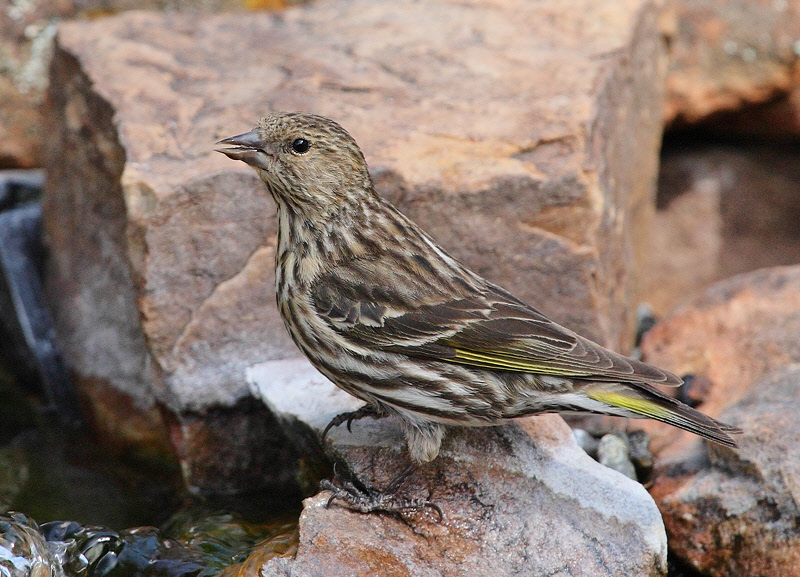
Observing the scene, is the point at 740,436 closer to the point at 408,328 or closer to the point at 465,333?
the point at 465,333

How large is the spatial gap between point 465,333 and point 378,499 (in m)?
0.80

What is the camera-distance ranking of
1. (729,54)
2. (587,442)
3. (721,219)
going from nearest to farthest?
(587,442), (729,54), (721,219)

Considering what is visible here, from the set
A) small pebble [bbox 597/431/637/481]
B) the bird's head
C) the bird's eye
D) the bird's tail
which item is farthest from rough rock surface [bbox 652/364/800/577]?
the bird's eye

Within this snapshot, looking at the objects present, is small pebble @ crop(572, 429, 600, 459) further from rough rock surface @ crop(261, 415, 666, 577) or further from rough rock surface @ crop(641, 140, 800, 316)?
rough rock surface @ crop(641, 140, 800, 316)

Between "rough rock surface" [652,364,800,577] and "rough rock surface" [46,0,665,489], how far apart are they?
3.40ft

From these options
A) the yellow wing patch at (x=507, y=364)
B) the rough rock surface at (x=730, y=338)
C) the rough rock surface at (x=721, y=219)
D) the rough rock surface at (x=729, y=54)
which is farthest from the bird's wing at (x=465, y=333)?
the rough rock surface at (x=721, y=219)

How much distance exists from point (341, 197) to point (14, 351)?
3456 mm

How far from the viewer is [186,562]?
173 inches

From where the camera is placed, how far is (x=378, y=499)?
4094 millimetres

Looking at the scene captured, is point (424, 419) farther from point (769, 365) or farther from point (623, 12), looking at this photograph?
point (623, 12)

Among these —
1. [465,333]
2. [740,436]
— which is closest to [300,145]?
[465,333]

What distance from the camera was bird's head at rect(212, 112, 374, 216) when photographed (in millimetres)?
4285

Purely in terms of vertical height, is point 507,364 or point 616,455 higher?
point 507,364

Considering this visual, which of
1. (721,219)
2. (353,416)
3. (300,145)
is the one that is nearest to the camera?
(300,145)
